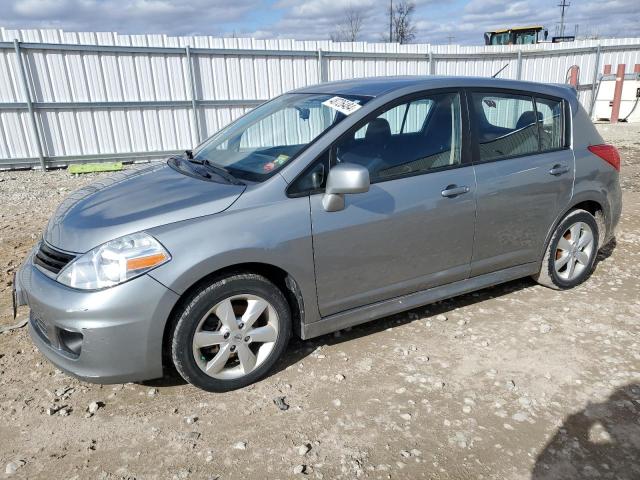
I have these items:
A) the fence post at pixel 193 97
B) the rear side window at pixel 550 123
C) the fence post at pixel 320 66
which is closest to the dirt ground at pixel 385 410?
the rear side window at pixel 550 123

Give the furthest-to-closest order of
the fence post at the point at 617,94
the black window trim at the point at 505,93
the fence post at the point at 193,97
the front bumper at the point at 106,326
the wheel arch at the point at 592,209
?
the fence post at the point at 617,94
the fence post at the point at 193,97
the wheel arch at the point at 592,209
the black window trim at the point at 505,93
the front bumper at the point at 106,326

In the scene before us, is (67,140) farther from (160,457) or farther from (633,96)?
(633,96)

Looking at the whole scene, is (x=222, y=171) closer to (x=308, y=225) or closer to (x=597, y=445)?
(x=308, y=225)

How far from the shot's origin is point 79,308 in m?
2.43

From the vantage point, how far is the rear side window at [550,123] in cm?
383

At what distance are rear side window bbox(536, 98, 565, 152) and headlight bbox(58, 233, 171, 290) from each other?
3007mm

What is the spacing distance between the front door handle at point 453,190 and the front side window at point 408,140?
16 centimetres

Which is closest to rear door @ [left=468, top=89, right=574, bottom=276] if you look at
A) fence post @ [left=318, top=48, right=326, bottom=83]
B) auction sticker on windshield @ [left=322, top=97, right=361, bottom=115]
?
auction sticker on windshield @ [left=322, top=97, right=361, bottom=115]

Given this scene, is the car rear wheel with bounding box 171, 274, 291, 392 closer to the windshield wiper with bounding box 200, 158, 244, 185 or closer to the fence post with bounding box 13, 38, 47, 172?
the windshield wiper with bounding box 200, 158, 244, 185

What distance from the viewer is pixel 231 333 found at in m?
2.76

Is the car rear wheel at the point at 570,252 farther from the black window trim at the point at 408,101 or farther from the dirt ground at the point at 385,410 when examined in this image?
the black window trim at the point at 408,101

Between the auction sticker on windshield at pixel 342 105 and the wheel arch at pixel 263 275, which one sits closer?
the wheel arch at pixel 263 275

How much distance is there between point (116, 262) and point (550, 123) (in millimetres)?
3380

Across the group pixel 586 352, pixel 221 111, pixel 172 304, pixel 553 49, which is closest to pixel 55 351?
pixel 172 304
